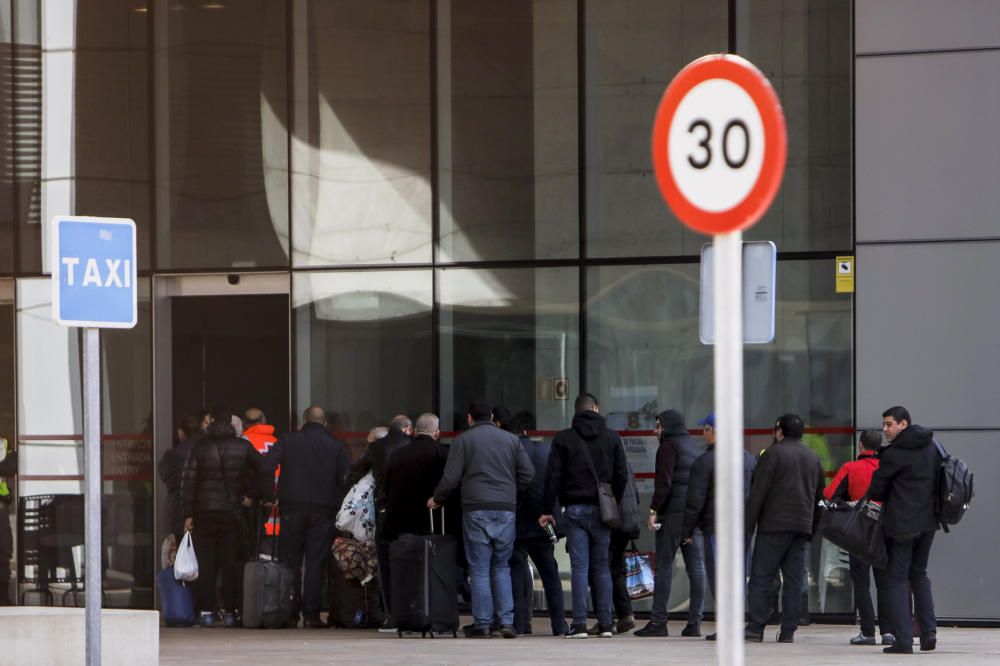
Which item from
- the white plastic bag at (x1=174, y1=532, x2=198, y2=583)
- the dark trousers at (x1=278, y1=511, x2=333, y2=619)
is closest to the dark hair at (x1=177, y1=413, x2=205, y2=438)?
the white plastic bag at (x1=174, y1=532, x2=198, y2=583)

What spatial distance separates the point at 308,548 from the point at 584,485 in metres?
3.05

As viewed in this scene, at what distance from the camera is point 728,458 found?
467 centimetres

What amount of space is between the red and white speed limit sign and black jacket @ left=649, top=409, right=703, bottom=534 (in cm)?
868

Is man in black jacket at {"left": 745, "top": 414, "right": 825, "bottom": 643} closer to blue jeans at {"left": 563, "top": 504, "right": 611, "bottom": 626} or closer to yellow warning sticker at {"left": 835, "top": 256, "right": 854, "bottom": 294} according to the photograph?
blue jeans at {"left": 563, "top": 504, "right": 611, "bottom": 626}

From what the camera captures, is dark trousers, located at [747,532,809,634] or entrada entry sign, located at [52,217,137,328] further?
dark trousers, located at [747,532,809,634]

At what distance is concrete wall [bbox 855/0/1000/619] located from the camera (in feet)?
47.0

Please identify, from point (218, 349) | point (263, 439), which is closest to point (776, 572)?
point (263, 439)

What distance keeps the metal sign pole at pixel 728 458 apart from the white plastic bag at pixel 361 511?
31.1 feet

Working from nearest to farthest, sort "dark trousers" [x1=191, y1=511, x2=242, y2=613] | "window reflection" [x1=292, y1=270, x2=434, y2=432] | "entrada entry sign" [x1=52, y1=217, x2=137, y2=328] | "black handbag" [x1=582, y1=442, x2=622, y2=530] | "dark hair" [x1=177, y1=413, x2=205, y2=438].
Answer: "entrada entry sign" [x1=52, y1=217, x2=137, y2=328] → "black handbag" [x1=582, y1=442, x2=622, y2=530] → "dark trousers" [x1=191, y1=511, x2=242, y2=613] → "dark hair" [x1=177, y1=413, x2=205, y2=438] → "window reflection" [x1=292, y1=270, x2=434, y2=432]

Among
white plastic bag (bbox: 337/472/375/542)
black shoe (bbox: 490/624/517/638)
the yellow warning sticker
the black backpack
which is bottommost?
black shoe (bbox: 490/624/517/638)

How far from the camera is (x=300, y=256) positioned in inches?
652

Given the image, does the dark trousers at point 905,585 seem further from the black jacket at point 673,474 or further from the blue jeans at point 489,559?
the blue jeans at point 489,559

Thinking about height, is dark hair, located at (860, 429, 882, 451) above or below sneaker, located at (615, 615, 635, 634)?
above

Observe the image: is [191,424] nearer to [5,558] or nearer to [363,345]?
[363,345]
